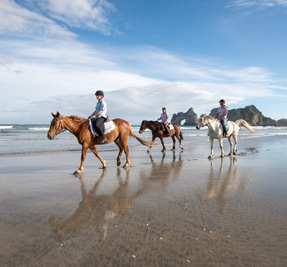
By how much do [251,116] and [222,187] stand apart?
403ft

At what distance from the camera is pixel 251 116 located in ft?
374

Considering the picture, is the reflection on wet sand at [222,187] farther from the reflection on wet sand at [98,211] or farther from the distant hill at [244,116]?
the distant hill at [244,116]

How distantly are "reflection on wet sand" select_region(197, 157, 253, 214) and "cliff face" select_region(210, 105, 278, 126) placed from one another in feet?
391

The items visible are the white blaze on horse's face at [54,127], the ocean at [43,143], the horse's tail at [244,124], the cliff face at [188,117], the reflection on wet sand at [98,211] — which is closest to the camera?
the reflection on wet sand at [98,211]

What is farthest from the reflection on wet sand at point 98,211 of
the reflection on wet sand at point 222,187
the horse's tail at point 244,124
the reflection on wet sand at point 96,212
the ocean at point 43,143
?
the horse's tail at point 244,124

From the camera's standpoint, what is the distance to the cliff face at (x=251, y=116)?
115 meters

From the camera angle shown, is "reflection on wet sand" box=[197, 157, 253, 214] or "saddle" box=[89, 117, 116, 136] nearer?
"reflection on wet sand" box=[197, 157, 253, 214]

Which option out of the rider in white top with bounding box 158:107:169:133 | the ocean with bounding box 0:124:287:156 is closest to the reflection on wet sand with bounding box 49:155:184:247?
the rider in white top with bounding box 158:107:169:133

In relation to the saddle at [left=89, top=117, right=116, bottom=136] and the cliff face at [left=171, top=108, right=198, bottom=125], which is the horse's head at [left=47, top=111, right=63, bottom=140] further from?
the cliff face at [left=171, top=108, right=198, bottom=125]

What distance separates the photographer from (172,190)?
4.46 m

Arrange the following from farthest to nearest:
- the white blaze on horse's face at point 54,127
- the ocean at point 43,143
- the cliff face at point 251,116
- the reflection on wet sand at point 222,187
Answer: the cliff face at point 251,116 → the ocean at point 43,143 → the white blaze on horse's face at point 54,127 → the reflection on wet sand at point 222,187

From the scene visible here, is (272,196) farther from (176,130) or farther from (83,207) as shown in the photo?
(176,130)

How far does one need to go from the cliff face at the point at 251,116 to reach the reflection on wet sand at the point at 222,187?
119 meters

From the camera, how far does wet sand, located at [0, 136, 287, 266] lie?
6.90 feet
